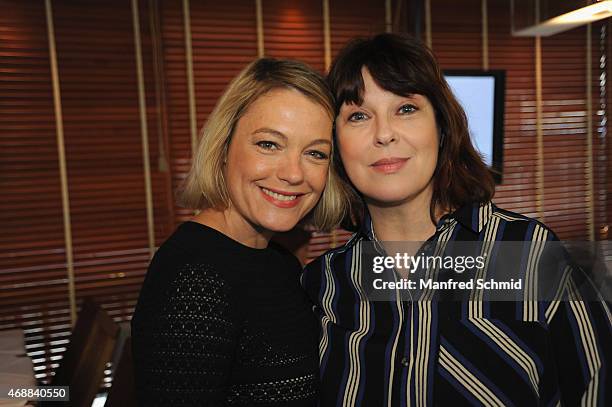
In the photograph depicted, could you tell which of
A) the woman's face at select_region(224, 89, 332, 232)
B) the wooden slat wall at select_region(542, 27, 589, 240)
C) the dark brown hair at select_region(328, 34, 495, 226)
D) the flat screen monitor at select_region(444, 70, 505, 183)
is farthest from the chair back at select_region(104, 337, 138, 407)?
the flat screen monitor at select_region(444, 70, 505, 183)

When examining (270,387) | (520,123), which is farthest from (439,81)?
(520,123)

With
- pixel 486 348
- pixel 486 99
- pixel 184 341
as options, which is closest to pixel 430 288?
pixel 486 348

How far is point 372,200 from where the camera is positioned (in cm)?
144

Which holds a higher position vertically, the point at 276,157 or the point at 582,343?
the point at 276,157

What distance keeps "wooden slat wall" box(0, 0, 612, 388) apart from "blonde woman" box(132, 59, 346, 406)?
2.07m

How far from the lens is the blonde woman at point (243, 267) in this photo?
1.09 metres

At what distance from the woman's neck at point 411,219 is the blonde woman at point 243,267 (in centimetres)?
20

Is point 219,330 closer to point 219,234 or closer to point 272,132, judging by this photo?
point 219,234

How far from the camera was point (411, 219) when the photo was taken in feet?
4.55

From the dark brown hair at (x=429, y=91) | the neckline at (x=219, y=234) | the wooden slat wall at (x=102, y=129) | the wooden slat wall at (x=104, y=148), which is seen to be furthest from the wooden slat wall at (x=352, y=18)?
the neckline at (x=219, y=234)

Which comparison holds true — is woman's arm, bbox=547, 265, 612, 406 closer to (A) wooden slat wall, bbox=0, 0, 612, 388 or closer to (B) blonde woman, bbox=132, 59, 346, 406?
(B) blonde woman, bbox=132, 59, 346, 406

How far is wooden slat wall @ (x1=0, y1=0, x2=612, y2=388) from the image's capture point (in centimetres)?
312

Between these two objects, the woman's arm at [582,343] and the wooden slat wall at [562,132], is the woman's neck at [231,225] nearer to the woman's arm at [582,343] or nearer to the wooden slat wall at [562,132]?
the woman's arm at [582,343]

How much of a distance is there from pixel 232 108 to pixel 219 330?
520 mm
